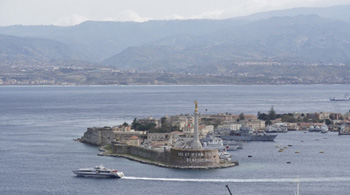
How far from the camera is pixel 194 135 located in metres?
48.3

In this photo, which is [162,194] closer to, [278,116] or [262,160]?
[262,160]

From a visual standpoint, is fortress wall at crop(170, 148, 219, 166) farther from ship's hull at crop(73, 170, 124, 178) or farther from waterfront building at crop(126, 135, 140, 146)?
waterfront building at crop(126, 135, 140, 146)

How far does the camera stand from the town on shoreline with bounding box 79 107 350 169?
47.0 metres

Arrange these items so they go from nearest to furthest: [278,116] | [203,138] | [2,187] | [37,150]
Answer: [2,187] → [37,150] → [203,138] → [278,116]

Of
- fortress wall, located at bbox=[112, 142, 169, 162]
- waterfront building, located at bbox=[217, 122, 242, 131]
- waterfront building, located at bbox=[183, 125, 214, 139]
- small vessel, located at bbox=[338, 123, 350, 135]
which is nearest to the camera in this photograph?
fortress wall, located at bbox=[112, 142, 169, 162]

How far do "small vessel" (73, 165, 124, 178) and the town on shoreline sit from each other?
3.96 metres

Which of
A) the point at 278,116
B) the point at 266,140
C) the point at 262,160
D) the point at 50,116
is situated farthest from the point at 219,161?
the point at 50,116

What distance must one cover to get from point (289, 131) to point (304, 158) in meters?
24.2

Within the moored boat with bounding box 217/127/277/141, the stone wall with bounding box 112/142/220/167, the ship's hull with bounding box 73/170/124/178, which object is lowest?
the ship's hull with bounding box 73/170/124/178

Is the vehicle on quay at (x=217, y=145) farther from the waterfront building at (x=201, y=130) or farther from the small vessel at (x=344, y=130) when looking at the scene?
the small vessel at (x=344, y=130)

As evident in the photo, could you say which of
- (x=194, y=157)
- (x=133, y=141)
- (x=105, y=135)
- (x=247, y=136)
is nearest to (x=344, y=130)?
(x=247, y=136)

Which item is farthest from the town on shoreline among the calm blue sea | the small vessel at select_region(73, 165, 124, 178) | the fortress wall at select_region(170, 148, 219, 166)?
the small vessel at select_region(73, 165, 124, 178)

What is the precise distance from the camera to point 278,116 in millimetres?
84125

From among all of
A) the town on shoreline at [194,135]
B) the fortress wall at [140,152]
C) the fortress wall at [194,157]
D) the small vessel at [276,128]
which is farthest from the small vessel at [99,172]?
the small vessel at [276,128]
